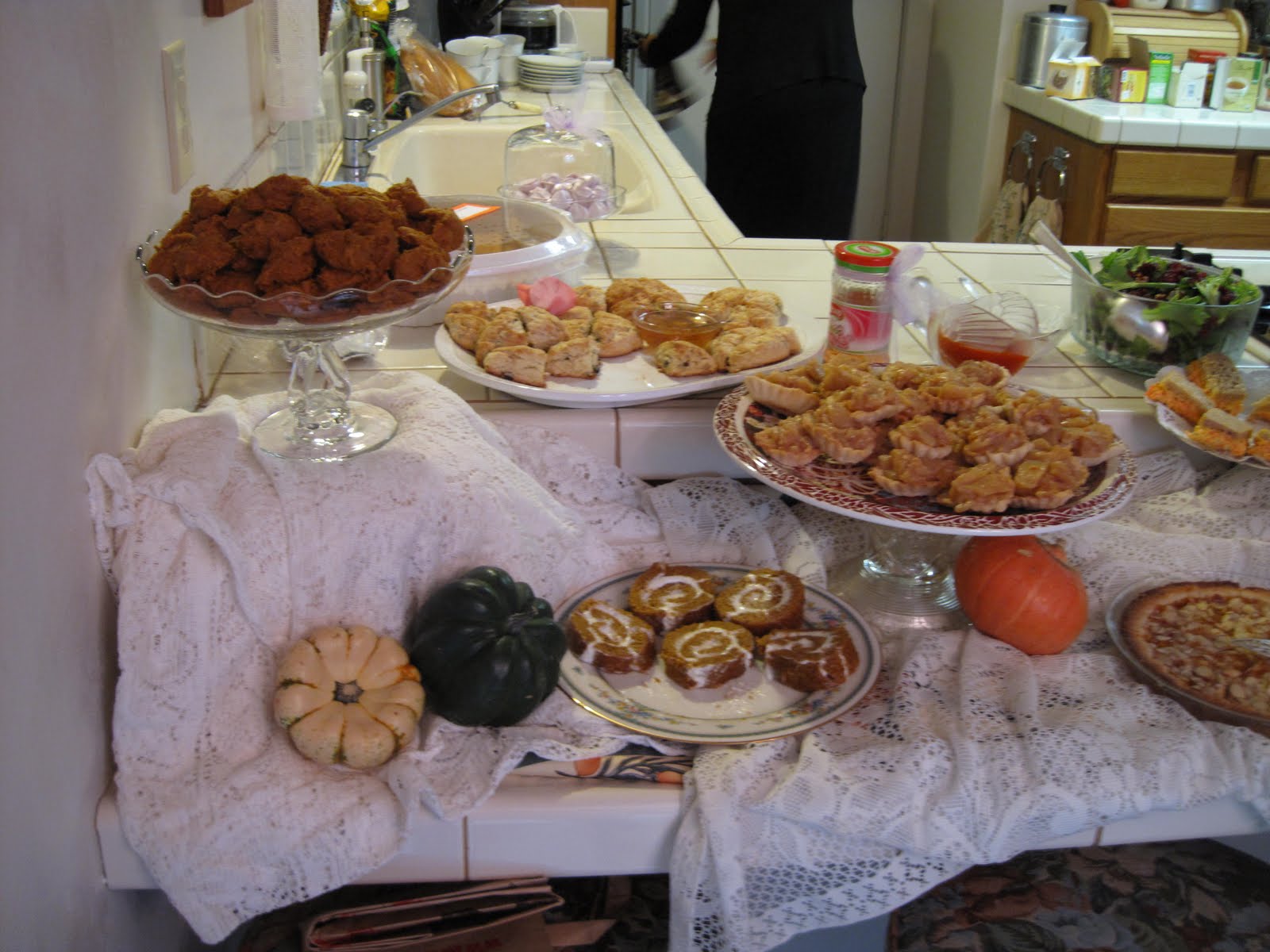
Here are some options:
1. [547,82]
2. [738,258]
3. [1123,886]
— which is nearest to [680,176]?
[738,258]

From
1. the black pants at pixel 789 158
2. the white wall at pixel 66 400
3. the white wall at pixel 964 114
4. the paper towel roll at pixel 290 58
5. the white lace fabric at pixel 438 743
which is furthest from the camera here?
the white wall at pixel 964 114

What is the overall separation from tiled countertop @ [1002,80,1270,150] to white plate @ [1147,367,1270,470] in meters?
1.86

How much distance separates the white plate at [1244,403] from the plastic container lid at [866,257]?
0.99ft

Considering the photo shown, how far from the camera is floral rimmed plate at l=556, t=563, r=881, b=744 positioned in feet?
2.90

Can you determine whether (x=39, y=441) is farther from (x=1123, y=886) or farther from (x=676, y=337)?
(x=1123, y=886)

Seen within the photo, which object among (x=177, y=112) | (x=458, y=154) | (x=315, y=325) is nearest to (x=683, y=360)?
(x=315, y=325)

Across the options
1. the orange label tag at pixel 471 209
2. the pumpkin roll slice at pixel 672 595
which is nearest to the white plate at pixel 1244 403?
the pumpkin roll slice at pixel 672 595

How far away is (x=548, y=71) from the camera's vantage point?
308 centimetres

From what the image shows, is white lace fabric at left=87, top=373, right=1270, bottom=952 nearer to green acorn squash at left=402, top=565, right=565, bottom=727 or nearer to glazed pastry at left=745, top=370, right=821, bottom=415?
green acorn squash at left=402, top=565, right=565, bottom=727

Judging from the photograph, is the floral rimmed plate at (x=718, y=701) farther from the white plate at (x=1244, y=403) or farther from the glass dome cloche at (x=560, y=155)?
the glass dome cloche at (x=560, y=155)

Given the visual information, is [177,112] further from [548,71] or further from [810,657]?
[548,71]

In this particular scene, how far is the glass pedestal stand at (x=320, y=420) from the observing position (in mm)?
959

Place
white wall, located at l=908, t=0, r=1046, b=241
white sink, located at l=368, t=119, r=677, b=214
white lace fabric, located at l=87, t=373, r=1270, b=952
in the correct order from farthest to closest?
white wall, located at l=908, t=0, r=1046, b=241
white sink, located at l=368, t=119, r=677, b=214
white lace fabric, located at l=87, t=373, r=1270, b=952

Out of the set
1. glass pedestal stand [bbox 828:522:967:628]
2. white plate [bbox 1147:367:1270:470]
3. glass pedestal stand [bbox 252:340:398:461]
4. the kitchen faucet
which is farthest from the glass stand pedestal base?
the kitchen faucet
